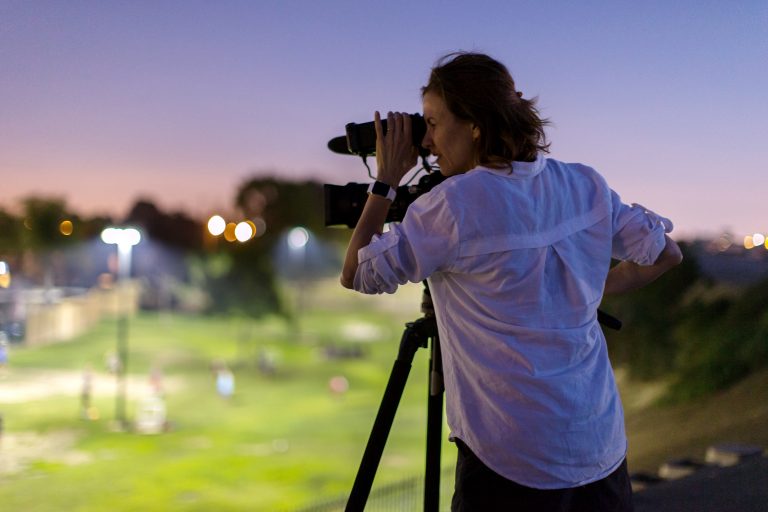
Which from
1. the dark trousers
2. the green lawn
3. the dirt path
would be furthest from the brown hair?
the green lawn

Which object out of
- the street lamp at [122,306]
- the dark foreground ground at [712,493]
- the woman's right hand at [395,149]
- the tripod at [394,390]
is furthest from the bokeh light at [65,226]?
the woman's right hand at [395,149]

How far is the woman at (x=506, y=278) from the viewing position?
2.32ft

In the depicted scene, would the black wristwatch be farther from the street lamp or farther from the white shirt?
the street lamp

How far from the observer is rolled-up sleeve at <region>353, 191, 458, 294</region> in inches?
27.5

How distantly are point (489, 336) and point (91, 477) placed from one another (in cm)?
2861

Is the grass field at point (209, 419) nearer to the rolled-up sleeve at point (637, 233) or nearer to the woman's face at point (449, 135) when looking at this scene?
the rolled-up sleeve at point (637, 233)

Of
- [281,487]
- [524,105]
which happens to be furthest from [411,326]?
[281,487]

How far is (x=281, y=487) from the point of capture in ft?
90.0

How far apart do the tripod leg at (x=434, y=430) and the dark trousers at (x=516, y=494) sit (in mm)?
242

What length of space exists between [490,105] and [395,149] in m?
0.13

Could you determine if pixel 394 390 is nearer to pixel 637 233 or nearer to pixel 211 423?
pixel 637 233

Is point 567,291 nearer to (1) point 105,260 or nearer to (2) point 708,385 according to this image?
(2) point 708,385

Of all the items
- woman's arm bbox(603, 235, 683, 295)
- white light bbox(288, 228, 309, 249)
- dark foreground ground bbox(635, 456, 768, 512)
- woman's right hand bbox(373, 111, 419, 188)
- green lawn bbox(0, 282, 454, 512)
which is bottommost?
green lawn bbox(0, 282, 454, 512)

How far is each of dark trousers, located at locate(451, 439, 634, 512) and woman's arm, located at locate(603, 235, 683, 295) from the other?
260 mm
